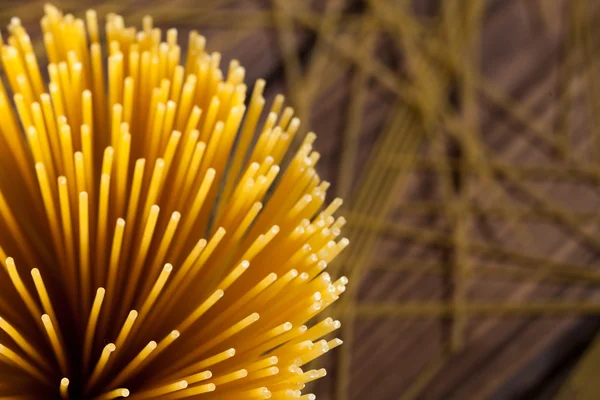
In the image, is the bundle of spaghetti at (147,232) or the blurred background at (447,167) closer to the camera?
the bundle of spaghetti at (147,232)

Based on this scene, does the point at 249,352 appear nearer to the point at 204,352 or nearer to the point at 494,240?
the point at 204,352

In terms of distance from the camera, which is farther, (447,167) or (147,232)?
(447,167)

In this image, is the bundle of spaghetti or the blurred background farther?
the blurred background
